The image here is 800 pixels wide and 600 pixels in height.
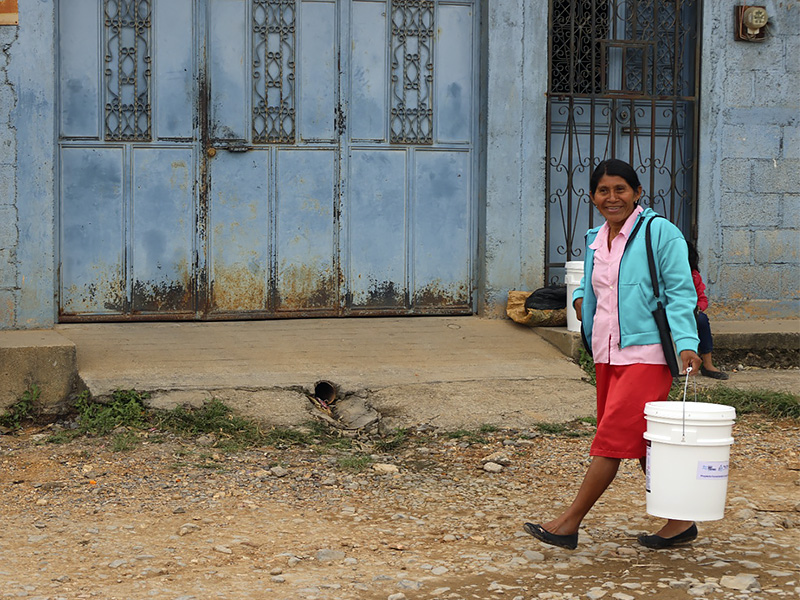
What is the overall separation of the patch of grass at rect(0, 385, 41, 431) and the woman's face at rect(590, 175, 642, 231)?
3.85m

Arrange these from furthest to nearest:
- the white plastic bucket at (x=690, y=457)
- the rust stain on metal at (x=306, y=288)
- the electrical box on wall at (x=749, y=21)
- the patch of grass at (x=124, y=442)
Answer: the electrical box on wall at (x=749, y=21) → the rust stain on metal at (x=306, y=288) → the patch of grass at (x=124, y=442) → the white plastic bucket at (x=690, y=457)

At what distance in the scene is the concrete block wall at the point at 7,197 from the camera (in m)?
7.38

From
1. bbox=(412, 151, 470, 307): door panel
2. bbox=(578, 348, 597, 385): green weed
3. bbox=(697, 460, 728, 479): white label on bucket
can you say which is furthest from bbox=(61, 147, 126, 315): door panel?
bbox=(697, 460, 728, 479): white label on bucket

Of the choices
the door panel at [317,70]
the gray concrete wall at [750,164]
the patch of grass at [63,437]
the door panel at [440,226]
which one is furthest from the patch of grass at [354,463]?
the gray concrete wall at [750,164]

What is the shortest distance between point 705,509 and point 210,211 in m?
4.98

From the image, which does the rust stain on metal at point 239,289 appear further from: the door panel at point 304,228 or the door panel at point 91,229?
the door panel at point 91,229

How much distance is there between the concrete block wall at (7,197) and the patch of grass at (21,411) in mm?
1217

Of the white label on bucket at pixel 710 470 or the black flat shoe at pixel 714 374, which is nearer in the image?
the white label on bucket at pixel 710 470

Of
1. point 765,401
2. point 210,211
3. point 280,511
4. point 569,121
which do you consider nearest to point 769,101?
point 569,121

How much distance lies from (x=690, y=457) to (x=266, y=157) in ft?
16.1

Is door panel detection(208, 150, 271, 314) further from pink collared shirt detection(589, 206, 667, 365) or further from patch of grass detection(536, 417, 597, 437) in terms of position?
pink collared shirt detection(589, 206, 667, 365)

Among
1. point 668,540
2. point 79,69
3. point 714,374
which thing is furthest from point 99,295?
point 668,540

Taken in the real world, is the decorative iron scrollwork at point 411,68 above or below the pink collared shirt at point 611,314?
above

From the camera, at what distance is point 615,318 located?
13.9ft
